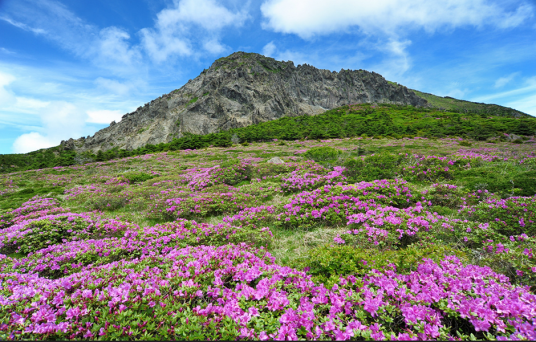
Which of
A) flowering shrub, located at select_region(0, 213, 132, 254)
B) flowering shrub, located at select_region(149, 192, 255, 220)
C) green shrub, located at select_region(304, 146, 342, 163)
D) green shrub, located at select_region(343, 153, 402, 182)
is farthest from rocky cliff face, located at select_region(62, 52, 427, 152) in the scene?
flowering shrub, located at select_region(0, 213, 132, 254)

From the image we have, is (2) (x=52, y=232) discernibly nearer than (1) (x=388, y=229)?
No

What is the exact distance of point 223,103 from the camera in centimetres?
10712

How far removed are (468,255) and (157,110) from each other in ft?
419

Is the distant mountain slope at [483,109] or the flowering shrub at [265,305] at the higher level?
the distant mountain slope at [483,109]

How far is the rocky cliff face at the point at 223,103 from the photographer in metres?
99.7

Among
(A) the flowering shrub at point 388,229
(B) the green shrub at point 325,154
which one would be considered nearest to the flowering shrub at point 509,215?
(A) the flowering shrub at point 388,229

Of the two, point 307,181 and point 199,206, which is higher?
point 307,181

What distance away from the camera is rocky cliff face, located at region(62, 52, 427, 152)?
327 feet

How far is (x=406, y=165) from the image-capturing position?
37.7 ft

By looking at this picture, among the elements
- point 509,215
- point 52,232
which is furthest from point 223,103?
point 509,215

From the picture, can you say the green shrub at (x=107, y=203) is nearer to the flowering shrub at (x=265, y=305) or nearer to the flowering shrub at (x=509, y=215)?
the flowering shrub at (x=265, y=305)

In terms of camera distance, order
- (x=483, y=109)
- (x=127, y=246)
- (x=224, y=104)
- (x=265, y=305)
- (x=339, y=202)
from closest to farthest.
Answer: (x=265, y=305) < (x=127, y=246) < (x=339, y=202) < (x=224, y=104) < (x=483, y=109)

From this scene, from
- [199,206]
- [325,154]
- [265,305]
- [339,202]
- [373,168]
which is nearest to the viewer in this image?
[265,305]

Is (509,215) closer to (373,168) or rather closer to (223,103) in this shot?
(373,168)
